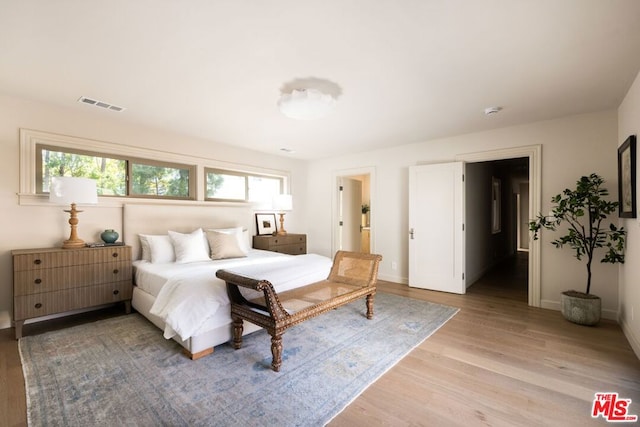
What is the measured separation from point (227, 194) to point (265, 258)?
5.71 feet

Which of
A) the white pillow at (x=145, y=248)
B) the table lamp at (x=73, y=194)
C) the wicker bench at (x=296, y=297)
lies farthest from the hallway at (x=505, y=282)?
the table lamp at (x=73, y=194)

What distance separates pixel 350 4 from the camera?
1603 millimetres

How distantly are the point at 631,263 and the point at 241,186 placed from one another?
202 inches

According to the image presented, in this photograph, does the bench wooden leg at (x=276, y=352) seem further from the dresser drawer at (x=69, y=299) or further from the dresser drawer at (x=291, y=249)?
the dresser drawer at (x=291, y=249)

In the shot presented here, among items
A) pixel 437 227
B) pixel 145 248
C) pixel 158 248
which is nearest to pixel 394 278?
pixel 437 227

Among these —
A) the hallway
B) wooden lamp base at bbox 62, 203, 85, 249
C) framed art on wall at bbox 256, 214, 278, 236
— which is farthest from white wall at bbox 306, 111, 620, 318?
wooden lamp base at bbox 62, 203, 85, 249

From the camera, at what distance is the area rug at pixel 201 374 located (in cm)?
169

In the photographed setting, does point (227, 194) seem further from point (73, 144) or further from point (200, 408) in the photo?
point (200, 408)

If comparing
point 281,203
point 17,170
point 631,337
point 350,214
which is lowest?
point 631,337

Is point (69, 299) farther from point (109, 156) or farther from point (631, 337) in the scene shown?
point (631, 337)

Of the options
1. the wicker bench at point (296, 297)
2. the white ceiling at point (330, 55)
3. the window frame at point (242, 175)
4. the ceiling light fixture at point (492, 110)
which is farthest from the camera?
the window frame at point (242, 175)

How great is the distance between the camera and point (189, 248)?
3.59 metres

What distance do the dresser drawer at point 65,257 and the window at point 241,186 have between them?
1.60 metres

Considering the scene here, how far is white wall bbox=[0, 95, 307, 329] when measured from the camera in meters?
2.91
